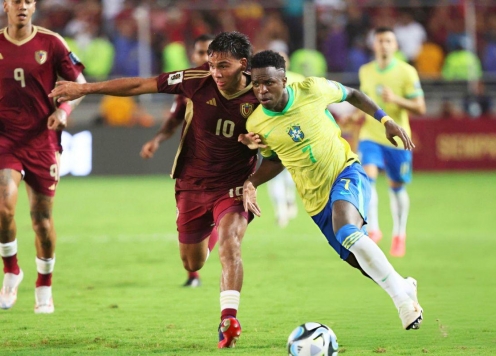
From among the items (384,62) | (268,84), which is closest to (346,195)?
(268,84)

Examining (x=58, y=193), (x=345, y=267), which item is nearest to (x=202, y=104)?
(x=345, y=267)

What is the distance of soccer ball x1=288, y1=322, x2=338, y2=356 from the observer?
5.73m

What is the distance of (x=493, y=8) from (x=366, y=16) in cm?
295

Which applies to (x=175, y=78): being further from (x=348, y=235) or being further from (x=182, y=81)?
(x=348, y=235)

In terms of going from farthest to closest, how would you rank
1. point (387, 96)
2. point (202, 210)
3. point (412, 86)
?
point (412, 86), point (387, 96), point (202, 210)

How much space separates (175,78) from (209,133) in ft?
1.84

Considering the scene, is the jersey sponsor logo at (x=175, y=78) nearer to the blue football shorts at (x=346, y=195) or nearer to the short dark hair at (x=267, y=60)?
the short dark hair at (x=267, y=60)

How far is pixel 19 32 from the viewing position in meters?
8.00

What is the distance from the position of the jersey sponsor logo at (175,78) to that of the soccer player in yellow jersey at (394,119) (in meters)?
5.24

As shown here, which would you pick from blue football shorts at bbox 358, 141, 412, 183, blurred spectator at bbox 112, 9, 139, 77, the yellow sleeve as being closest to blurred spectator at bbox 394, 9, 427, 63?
blurred spectator at bbox 112, 9, 139, 77

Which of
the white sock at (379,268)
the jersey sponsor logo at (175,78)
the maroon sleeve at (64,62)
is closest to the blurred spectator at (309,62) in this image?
the maroon sleeve at (64,62)

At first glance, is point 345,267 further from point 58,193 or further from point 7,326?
point 58,193

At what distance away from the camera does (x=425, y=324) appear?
7.43m

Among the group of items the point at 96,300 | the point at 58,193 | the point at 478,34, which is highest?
the point at 478,34
